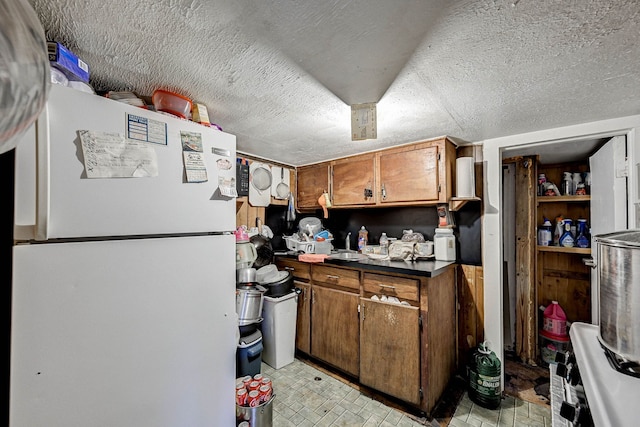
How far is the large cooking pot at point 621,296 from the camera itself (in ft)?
2.45

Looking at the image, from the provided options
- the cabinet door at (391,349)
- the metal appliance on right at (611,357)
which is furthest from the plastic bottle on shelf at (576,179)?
the cabinet door at (391,349)

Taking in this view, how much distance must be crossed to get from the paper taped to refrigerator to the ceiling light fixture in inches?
37.1

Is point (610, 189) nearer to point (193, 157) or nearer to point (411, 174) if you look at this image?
point (411, 174)

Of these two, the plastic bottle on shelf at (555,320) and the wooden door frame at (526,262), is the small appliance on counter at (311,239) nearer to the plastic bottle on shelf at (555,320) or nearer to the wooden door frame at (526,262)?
the wooden door frame at (526,262)

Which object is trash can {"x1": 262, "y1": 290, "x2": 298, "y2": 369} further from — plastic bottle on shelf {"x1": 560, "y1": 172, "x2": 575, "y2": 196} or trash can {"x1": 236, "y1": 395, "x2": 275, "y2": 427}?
plastic bottle on shelf {"x1": 560, "y1": 172, "x2": 575, "y2": 196}

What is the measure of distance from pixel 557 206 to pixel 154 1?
3234 mm

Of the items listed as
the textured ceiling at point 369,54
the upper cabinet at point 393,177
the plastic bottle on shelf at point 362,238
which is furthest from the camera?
the plastic bottle on shelf at point 362,238

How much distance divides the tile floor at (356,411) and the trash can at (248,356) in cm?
30

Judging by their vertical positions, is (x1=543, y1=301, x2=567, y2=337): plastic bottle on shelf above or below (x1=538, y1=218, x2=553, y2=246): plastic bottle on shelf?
below

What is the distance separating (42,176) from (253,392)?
4.45ft

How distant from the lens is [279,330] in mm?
2111

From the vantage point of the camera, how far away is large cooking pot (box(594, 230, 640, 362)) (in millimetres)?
748

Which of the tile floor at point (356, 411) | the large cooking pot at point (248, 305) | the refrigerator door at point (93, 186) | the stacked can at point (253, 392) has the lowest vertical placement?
the tile floor at point (356, 411)

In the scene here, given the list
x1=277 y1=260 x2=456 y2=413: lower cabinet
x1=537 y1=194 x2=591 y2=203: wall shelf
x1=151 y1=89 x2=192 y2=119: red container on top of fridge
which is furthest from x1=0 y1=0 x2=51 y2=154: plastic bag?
x1=537 y1=194 x2=591 y2=203: wall shelf
